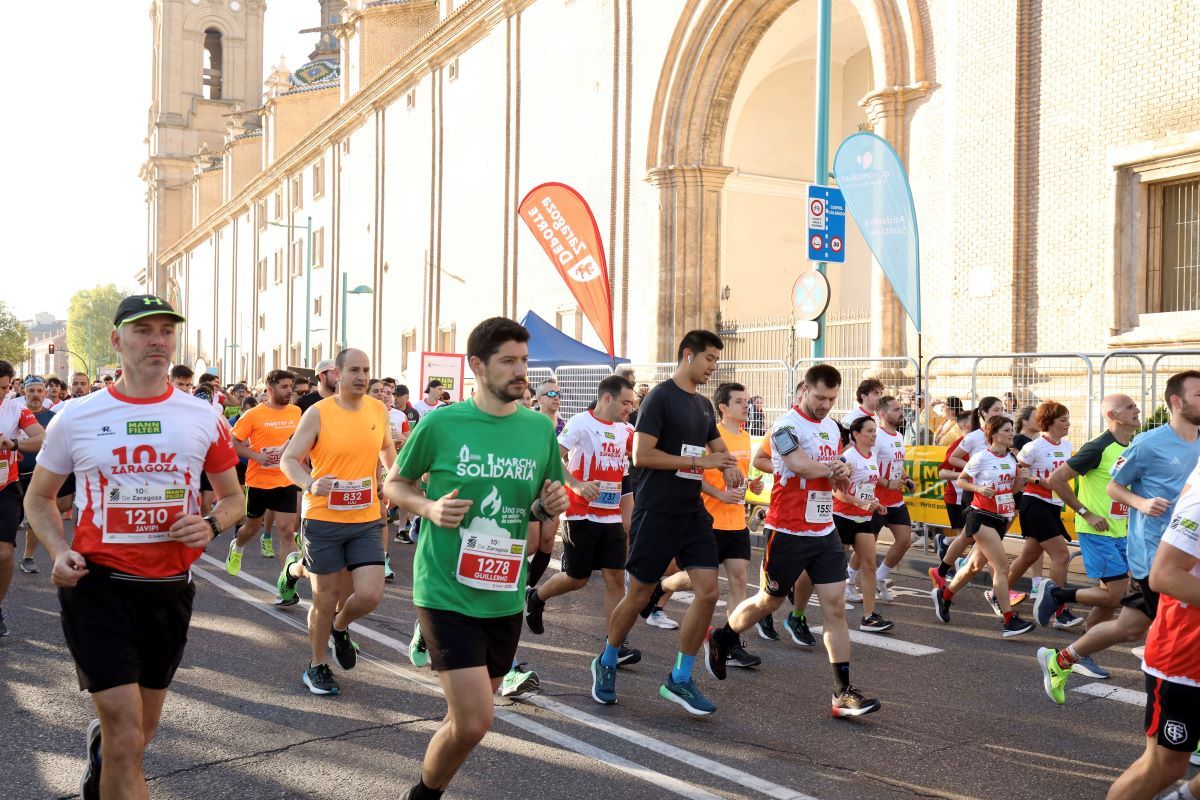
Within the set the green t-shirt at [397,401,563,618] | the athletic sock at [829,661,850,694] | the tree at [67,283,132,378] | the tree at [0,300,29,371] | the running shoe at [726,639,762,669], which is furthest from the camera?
the tree at [67,283,132,378]

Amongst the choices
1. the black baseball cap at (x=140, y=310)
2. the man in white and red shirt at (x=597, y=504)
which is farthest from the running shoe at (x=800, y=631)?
the black baseball cap at (x=140, y=310)

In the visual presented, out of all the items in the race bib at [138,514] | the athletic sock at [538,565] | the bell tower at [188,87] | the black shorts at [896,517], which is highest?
the bell tower at [188,87]

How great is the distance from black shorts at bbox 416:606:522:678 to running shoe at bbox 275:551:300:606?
5082mm

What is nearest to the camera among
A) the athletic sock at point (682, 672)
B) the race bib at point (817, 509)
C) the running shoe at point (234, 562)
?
the athletic sock at point (682, 672)

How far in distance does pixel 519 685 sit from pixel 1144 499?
3659 mm

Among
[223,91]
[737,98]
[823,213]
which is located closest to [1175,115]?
[823,213]

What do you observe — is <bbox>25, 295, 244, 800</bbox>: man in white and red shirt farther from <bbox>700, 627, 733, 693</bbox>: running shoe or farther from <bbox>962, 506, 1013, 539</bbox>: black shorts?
<bbox>962, 506, 1013, 539</bbox>: black shorts

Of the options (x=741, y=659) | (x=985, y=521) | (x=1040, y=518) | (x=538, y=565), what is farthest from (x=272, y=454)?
(x=1040, y=518)

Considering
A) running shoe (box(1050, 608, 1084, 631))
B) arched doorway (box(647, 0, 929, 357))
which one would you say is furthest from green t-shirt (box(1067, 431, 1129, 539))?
arched doorway (box(647, 0, 929, 357))

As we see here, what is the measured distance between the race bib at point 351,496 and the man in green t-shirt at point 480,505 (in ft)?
9.03

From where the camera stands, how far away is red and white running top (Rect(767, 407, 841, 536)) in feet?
22.6

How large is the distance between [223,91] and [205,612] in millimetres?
88866

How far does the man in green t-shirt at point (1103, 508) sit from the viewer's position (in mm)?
7777

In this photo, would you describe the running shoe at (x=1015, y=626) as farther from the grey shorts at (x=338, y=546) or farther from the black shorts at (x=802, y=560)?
the grey shorts at (x=338, y=546)
